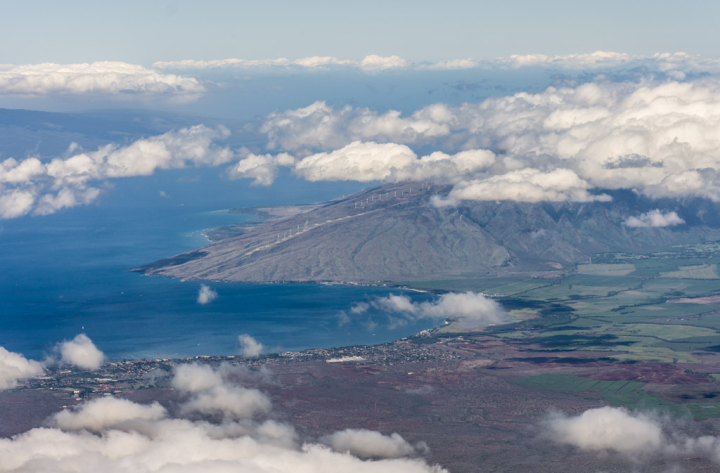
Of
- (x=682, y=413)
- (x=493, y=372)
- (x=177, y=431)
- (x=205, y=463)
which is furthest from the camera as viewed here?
(x=493, y=372)

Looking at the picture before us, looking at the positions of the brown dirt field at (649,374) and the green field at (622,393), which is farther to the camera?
the brown dirt field at (649,374)

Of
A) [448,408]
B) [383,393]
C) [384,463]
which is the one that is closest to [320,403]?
[383,393]

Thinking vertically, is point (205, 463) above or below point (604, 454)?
above

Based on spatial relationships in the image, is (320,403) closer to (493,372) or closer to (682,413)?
(493,372)

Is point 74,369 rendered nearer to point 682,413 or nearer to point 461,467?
point 461,467

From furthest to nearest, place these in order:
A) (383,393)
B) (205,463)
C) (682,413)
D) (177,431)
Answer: (383,393) < (682,413) < (177,431) < (205,463)

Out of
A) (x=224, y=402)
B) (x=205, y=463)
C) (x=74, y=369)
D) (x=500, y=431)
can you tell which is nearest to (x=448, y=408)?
(x=500, y=431)

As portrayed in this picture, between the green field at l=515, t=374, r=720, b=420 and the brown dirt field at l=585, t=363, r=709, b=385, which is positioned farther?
the brown dirt field at l=585, t=363, r=709, b=385

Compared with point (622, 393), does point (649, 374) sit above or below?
below

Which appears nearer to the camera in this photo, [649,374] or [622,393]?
[622,393]

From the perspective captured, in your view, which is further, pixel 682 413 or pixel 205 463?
pixel 682 413
